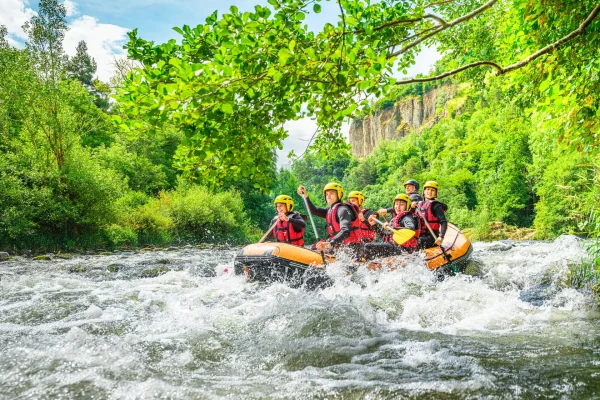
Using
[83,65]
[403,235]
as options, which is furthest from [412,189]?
[83,65]

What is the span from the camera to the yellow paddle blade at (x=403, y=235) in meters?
8.66

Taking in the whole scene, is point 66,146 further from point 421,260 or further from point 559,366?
point 559,366

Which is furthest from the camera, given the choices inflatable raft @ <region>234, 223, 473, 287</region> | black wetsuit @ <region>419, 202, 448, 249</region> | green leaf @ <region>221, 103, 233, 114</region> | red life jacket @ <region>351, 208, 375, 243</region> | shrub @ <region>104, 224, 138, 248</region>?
shrub @ <region>104, 224, 138, 248</region>

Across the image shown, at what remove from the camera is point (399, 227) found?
915 cm

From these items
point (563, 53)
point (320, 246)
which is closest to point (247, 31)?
point (563, 53)

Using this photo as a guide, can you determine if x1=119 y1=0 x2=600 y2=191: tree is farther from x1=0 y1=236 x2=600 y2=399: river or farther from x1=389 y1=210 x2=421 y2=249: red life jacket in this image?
x1=389 y1=210 x2=421 y2=249: red life jacket

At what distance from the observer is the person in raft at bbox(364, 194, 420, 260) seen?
27.0 ft

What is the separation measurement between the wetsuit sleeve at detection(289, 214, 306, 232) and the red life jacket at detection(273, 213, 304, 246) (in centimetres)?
6

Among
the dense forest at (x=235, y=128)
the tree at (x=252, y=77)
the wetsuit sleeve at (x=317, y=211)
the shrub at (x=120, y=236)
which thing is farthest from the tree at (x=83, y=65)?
the tree at (x=252, y=77)

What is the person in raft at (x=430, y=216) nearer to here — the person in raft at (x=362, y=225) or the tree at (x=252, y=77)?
the person in raft at (x=362, y=225)

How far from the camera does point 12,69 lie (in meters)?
17.1

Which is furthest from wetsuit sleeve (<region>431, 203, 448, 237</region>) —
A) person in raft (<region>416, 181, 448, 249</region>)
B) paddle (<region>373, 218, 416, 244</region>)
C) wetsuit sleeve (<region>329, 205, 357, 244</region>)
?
wetsuit sleeve (<region>329, 205, 357, 244</region>)

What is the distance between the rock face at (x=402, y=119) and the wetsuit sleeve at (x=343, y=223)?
285ft

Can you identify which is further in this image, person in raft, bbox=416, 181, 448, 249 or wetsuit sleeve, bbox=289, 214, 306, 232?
person in raft, bbox=416, 181, 448, 249
